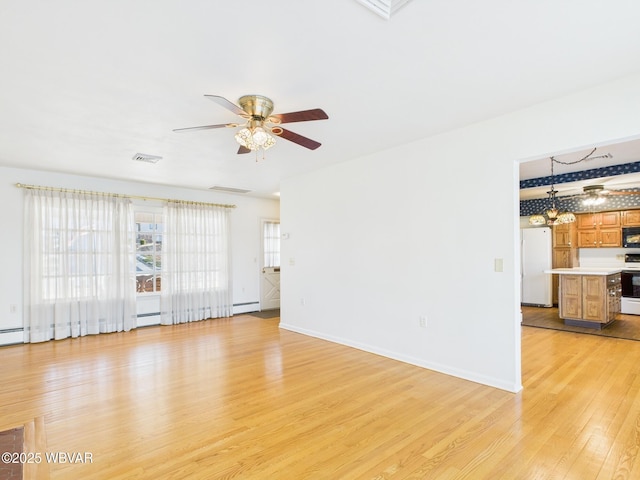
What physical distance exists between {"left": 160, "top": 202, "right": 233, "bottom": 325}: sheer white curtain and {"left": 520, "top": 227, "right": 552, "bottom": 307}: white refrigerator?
6.75 m

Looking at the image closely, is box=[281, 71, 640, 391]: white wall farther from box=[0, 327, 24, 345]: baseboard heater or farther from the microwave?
the microwave

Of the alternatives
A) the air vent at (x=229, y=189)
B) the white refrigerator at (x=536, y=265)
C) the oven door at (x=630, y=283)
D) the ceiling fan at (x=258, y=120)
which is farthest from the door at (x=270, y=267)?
the oven door at (x=630, y=283)

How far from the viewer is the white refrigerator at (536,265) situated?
779 centimetres

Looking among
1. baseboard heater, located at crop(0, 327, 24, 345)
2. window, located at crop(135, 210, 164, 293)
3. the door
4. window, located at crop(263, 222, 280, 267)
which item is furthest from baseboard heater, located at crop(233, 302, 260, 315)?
baseboard heater, located at crop(0, 327, 24, 345)

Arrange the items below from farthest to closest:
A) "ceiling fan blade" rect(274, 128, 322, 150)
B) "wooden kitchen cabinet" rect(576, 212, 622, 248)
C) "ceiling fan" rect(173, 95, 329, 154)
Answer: "wooden kitchen cabinet" rect(576, 212, 622, 248) < "ceiling fan blade" rect(274, 128, 322, 150) < "ceiling fan" rect(173, 95, 329, 154)

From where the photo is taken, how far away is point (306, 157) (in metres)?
4.75

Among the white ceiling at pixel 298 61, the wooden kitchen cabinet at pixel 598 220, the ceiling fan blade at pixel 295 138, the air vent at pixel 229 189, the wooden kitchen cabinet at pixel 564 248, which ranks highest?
the white ceiling at pixel 298 61

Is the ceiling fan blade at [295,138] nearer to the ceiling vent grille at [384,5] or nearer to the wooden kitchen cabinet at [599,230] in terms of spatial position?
the ceiling vent grille at [384,5]

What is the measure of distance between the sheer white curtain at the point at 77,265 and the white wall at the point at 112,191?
0.14 metres

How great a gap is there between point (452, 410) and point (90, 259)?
569 centimetres

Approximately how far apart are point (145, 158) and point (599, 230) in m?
9.07

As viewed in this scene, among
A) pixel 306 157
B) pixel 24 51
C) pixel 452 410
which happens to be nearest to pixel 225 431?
pixel 452 410

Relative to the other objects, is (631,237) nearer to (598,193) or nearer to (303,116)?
(598,193)

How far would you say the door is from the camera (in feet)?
25.8
